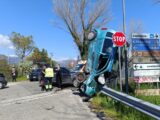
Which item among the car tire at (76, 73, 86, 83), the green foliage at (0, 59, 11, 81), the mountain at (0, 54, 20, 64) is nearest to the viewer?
the car tire at (76, 73, 86, 83)

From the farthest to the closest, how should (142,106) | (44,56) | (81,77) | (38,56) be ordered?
(44,56) → (38,56) → (81,77) → (142,106)

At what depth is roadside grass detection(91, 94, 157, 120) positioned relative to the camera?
33.8 feet

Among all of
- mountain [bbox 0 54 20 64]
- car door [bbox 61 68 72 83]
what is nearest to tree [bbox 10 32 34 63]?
mountain [bbox 0 54 20 64]

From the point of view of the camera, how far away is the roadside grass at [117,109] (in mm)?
10305

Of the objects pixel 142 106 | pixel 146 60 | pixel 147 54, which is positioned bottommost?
pixel 142 106

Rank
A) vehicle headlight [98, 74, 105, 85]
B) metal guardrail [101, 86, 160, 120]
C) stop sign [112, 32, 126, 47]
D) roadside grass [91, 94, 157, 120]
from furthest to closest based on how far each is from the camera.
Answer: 1. vehicle headlight [98, 74, 105, 85]
2. stop sign [112, 32, 126, 47]
3. roadside grass [91, 94, 157, 120]
4. metal guardrail [101, 86, 160, 120]

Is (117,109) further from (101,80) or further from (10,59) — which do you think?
(10,59)

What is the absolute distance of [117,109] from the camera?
1210 centimetres

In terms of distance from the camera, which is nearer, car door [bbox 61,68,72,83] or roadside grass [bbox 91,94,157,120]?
roadside grass [bbox 91,94,157,120]

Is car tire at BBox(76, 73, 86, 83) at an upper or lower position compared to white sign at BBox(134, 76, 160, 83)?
upper

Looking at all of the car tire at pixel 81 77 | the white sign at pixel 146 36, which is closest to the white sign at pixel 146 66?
the white sign at pixel 146 36

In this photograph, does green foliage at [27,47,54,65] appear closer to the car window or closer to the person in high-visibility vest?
the person in high-visibility vest

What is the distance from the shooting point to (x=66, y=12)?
4278 centimetres

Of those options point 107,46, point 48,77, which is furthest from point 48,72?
point 107,46
